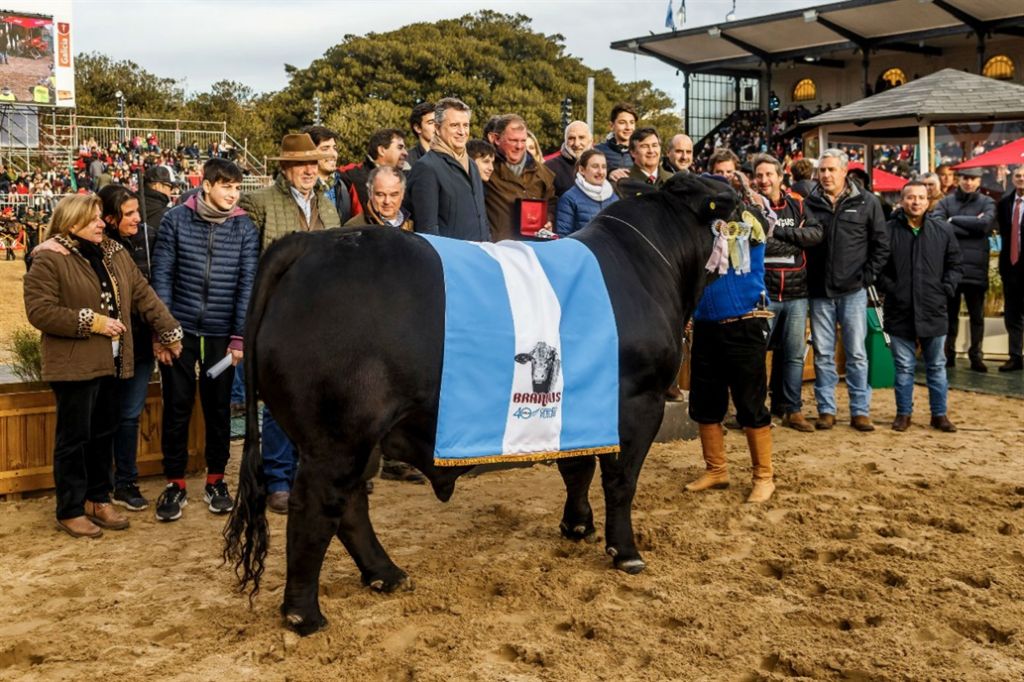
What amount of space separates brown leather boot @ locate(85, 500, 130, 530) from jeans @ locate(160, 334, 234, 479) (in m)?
0.38

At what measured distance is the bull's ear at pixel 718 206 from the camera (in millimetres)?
5020

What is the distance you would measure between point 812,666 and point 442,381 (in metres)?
1.74

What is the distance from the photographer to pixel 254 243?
561 cm

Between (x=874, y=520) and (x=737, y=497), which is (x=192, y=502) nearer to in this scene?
(x=737, y=497)

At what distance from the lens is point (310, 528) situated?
152 inches

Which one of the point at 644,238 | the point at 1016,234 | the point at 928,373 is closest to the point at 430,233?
the point at 644,238

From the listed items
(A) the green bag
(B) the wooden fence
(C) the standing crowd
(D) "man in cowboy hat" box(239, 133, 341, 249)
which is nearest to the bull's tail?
(C) the standing crowd

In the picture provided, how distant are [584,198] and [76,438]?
3580 mm

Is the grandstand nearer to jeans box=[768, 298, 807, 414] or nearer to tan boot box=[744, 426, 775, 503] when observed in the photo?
jeans box=[768, 298, 807, 414]

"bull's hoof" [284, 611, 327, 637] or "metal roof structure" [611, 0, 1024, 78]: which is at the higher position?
"metal roof structure" [611, 0, 1024, 78]

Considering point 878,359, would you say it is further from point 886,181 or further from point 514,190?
point 886,181

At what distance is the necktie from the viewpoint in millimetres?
10250

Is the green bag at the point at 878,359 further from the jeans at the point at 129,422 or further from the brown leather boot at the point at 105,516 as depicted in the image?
the brown leather boot at the point at 105,516

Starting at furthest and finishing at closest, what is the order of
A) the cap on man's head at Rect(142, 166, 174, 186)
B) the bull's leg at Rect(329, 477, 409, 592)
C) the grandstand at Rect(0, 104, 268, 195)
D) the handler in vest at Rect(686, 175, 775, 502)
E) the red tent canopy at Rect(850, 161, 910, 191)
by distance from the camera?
1. the grandstand at Rect(0, 104, 268, 195)
2. the red tent canopy at Rect(850, 161, 910, 191)
3. the cap on man's head at Rect(142, 166, 174, 186)
4. the handler in vest at Rect(686, 175, 775, 502)
5. the bull's leg at Rect(329, 477, 409, 592)
